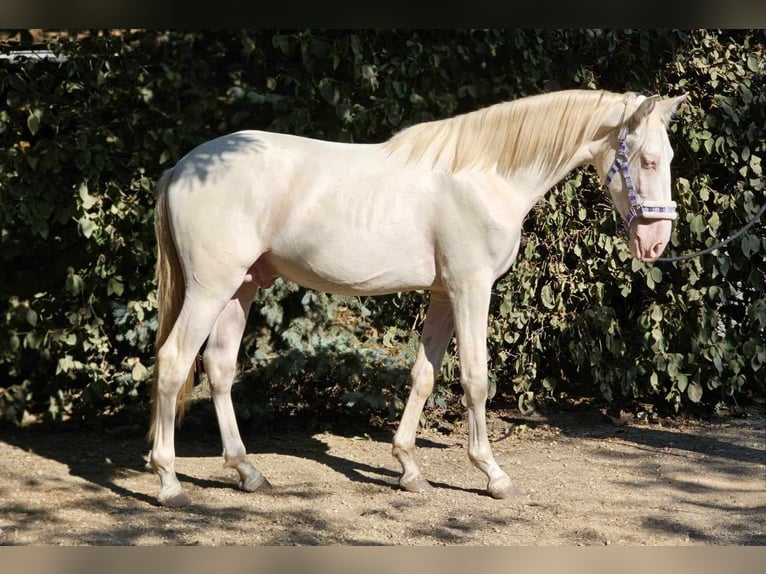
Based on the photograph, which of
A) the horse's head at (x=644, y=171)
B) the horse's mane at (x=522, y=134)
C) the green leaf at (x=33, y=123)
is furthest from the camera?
the green leaf at (x=33, y=123)

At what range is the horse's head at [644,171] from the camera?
165 inches

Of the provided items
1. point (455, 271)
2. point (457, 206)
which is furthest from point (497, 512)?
point (457, 206)

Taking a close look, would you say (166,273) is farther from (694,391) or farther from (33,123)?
(694,391)

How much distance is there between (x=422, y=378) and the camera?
4.76m

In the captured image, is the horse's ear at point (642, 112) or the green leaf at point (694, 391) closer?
the horse's ear at point (642, 112)

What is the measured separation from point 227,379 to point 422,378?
1.04 m

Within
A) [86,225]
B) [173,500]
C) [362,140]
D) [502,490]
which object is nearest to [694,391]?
[502,490]

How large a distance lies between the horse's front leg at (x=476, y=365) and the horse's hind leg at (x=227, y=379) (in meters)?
1.15

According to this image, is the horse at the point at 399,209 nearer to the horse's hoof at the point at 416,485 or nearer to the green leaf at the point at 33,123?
the horse's hoof at the point at 416,485

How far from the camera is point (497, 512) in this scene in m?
4.35

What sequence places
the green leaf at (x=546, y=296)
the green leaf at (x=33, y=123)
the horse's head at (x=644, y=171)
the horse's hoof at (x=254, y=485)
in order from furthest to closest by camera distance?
the green leaf at (x=546, y=296)
the green leaf at (x=33, y=123)
the horse's hoof at (x=254, y=485)
the horse's head at (x=644, y=171)

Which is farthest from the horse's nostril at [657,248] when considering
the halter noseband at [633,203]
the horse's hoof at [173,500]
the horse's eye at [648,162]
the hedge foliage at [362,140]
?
the horse's hoof at [173,500]
